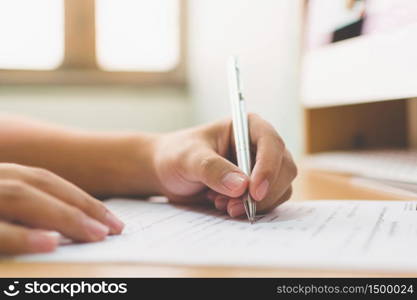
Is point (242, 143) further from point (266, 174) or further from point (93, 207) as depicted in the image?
point (93, 207)

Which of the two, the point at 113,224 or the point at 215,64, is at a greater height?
the point at 215,64

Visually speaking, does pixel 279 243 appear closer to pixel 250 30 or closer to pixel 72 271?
pixel 72 271

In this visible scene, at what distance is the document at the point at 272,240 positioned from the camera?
12.3 inches

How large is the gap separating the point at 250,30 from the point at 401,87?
100cm

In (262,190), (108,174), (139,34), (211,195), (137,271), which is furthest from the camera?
(139,34)

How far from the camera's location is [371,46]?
82 cm

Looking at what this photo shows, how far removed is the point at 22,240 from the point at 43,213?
3 cm

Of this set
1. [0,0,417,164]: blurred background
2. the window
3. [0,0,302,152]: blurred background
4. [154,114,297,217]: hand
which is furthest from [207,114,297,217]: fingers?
the window

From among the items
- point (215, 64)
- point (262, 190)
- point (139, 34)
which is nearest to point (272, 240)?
point (262, 190)

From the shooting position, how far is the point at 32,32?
249cm

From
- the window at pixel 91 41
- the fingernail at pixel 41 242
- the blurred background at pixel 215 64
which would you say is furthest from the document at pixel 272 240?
the window at pixel 91 41

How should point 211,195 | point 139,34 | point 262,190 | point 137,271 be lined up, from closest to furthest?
point 137,271 → point 262,190 → point 211,195 → point 139,34

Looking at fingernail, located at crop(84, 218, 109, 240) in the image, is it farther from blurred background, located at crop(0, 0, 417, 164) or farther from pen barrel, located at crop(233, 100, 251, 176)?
blurred background, located at crop(0, 0, 417, 164)

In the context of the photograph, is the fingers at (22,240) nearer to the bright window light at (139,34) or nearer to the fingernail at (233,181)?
the fingernail at (233,181)
